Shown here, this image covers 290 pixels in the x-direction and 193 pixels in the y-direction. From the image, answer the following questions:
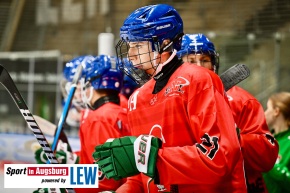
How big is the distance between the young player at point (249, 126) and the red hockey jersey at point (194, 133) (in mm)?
530

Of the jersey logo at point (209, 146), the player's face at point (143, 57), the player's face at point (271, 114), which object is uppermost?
the player's face at point (143, 57)

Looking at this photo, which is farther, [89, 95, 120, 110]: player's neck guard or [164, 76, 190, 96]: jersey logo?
[89, 95, 120, 110]: player's neck guard

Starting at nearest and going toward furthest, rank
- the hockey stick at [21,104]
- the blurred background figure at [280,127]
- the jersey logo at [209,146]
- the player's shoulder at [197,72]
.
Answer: the jersey logo at [209,146], the player's shoulder at [197,72], the hockey stick at [21,104], the blurred background figure at [280,127]

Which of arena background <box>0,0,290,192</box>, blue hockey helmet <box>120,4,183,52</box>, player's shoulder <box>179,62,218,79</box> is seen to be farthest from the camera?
arena background <box>0,0,290,192</box>

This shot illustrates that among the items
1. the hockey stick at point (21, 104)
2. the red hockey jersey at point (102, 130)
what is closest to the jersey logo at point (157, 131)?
the hockey stick at point (21, 104)

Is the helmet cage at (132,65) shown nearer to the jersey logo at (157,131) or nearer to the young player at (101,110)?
the jersey logo at (157,131)

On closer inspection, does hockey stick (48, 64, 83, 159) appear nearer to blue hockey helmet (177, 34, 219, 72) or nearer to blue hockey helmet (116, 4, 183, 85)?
blue hockey helmet (177, 34, 219, 72)

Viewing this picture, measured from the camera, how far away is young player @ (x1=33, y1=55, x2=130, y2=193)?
261 cm

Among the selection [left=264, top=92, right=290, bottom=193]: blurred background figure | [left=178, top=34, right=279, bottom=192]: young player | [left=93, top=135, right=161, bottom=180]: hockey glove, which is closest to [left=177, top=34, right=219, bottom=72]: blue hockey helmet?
[left=178, top=34, right=279, bottom=192]: young player

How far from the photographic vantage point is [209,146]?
1589mm

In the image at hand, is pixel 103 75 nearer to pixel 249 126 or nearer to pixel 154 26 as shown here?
pixel 249 126

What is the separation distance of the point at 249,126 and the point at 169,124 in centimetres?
68

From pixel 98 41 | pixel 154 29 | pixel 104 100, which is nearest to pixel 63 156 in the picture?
pixel 104 100
